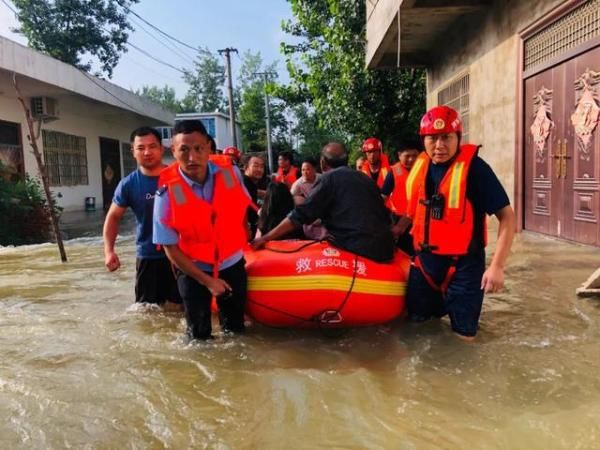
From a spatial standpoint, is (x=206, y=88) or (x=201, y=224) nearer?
(x=201, y=224)

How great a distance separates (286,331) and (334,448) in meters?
1.54

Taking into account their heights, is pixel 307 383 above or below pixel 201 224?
below

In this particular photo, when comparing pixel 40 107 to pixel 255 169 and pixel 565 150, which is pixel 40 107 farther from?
pixel 565 150

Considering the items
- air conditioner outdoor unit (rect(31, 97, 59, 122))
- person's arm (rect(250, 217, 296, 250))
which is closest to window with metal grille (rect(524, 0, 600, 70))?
person's arm (rect(250, 217, 296, 250))

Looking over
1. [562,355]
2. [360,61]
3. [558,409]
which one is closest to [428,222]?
[562,355]

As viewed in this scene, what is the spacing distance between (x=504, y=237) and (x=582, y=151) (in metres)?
3.87

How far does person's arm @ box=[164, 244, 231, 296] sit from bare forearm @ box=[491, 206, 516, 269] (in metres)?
1.50

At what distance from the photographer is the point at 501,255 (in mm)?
2957

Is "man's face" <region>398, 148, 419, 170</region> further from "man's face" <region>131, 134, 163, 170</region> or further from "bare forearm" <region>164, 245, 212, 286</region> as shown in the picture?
"bare forearm" <region>164, 245, 212, 286</region>

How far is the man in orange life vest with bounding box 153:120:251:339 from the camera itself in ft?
10.1

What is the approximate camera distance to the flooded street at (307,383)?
7.36 ft

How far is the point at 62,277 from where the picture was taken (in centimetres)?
615

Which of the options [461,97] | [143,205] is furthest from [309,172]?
[461,97]

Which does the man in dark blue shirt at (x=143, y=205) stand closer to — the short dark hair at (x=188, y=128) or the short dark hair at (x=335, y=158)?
the short dark hair at (x=188, y=128)
